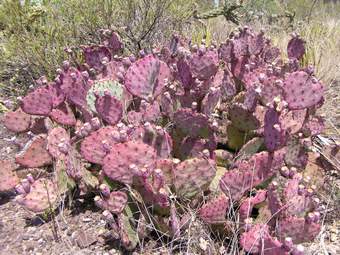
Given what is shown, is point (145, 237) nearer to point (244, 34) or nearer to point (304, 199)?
point (304, 199)

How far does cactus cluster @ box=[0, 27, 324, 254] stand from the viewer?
2.53m

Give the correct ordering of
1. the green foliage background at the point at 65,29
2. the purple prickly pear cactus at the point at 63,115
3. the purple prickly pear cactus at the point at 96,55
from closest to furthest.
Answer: the purple prickly pear cactus at the point at 63,115 → the purple prickly pear cactus at the point at 96,55 → the green foliage background at the point at 65,29

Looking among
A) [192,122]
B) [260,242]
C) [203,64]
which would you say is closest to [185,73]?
[203,64]

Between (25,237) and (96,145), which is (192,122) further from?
(25,237)

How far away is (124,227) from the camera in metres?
2.57

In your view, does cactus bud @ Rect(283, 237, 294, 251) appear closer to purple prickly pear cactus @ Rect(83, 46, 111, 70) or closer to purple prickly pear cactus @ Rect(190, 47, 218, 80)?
purple prickly pear cactus @ Rect(190, 47, 218, 80)

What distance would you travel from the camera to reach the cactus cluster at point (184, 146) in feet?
8.30

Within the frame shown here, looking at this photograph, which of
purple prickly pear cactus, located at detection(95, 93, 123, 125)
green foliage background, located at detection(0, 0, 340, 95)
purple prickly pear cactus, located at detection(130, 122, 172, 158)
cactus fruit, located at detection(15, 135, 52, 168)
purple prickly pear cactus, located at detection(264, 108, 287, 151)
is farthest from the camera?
green foliage background, located at detection(0, 0, 340, 95)

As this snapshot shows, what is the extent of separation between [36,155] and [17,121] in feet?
1.70

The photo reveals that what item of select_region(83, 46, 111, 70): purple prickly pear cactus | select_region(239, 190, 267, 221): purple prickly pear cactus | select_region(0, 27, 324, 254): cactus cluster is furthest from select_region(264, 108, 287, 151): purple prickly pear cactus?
select_region(83, 46, 111, 70): purple prickly pear cactus

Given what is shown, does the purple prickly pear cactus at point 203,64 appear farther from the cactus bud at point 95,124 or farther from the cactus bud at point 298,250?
the cactus bud at point 298,250

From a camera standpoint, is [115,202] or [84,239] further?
[84,239]

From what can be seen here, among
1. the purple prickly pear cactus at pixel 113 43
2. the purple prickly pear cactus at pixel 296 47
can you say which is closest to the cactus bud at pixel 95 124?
the purple prickly pear cactus at pixel 113 43

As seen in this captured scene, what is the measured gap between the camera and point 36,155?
10.5 ft
